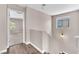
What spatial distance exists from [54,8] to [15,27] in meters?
0.53

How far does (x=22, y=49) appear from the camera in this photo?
51.4 inches

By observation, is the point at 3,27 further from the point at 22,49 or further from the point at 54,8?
the point at 54,8

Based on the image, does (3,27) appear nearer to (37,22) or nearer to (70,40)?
(37,22)

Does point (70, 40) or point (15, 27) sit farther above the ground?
point (15, 27)

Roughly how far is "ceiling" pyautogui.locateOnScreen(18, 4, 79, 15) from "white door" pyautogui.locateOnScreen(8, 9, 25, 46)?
0.58ft

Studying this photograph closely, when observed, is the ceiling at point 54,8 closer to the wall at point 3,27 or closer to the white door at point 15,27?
the white door at point 15,27

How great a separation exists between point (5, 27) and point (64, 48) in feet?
2.42

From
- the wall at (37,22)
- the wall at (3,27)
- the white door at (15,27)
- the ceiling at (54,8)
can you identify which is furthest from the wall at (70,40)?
the wall at (3,27)

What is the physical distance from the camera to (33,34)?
1.35m

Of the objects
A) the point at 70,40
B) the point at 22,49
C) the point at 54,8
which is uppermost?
the point at 54,8

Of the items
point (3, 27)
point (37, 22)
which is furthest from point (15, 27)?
point (37, 22)
